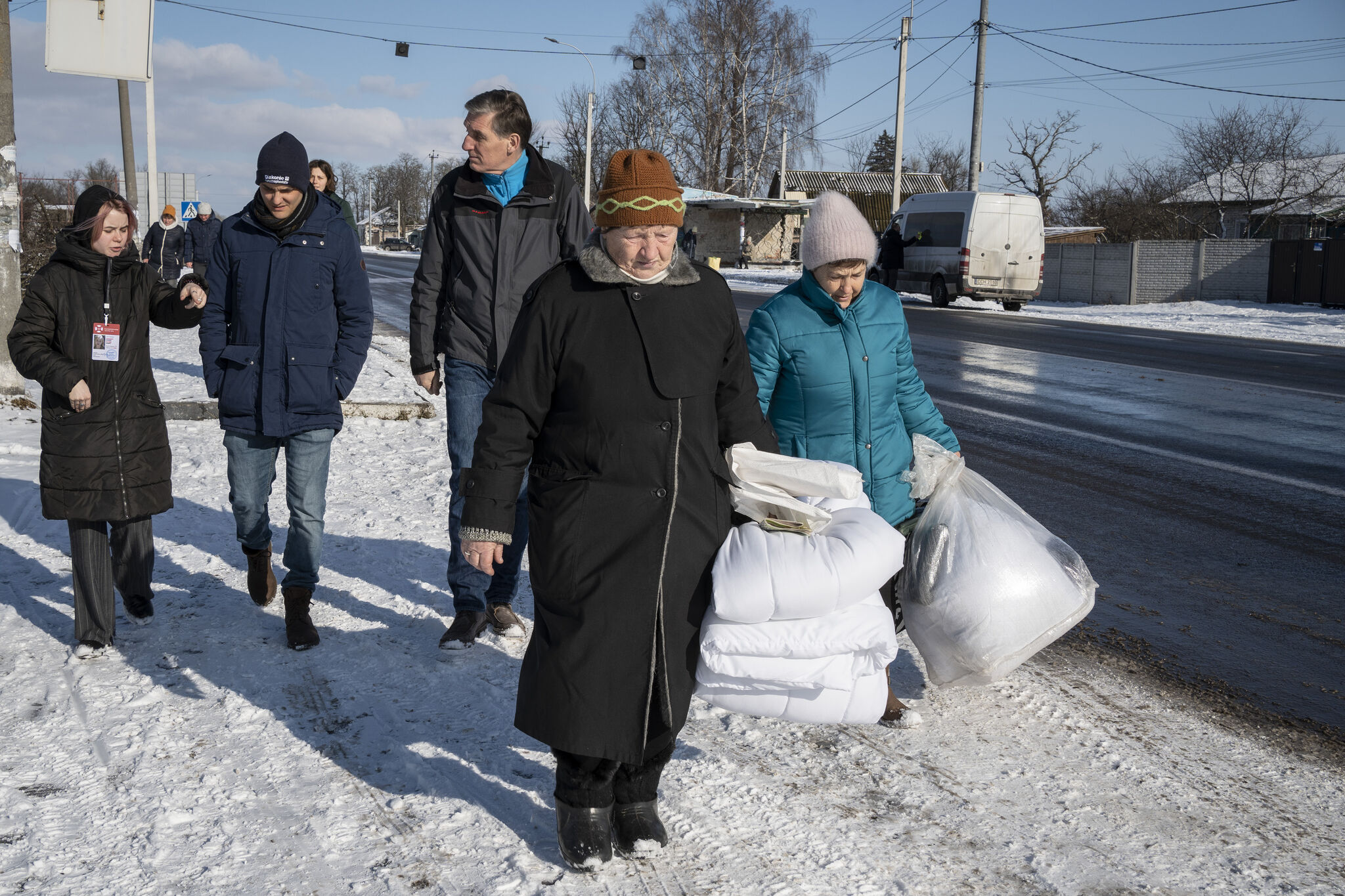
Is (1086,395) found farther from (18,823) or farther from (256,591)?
(18,823)

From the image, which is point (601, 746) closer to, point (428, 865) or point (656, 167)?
point (428, 865)

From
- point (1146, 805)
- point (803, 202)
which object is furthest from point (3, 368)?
point (803, 202)

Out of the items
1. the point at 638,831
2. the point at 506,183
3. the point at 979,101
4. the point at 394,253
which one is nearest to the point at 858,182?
the point at 394,253

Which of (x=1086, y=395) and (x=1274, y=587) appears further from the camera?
(x=1086, y=395)

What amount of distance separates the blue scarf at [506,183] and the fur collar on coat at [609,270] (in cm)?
158

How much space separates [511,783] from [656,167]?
1756mm

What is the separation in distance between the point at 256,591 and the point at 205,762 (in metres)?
1.44

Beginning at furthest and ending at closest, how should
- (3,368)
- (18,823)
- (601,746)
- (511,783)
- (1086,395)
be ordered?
(1086,395)
(3,368)
(511,783)
(18,823)
(601,746)

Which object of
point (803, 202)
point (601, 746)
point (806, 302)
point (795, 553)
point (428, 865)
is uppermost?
point (803, 202)

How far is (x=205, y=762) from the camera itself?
3232 millimetres

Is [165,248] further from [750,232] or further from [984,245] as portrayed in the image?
[750,232]

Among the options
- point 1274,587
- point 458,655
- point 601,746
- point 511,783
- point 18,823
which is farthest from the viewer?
point 1274,587

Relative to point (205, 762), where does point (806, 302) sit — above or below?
above

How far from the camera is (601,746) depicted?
256 centimetres
